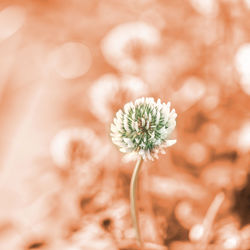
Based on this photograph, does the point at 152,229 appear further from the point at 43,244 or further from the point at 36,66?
the point at 36,66

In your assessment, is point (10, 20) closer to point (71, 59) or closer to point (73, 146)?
point (71, 59)

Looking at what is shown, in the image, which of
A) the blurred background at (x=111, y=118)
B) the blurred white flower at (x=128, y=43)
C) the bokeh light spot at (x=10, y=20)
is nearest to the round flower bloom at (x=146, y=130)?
the blurred background at (x=111, y=118)

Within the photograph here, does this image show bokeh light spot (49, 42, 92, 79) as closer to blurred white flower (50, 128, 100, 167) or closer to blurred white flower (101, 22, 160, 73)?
blurred white flower (101, 22, 160, 73)

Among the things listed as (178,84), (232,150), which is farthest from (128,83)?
(232,150)

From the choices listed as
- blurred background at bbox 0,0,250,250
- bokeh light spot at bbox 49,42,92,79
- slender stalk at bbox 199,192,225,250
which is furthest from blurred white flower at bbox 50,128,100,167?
slender stalk at bbox 199,192,225,250

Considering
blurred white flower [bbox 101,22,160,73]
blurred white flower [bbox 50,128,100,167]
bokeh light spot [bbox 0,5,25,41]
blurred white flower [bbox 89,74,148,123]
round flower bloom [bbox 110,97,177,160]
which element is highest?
bokeh light spot [bbox 0,5,25,41]

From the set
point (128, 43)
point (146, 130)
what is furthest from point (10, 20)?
point (146, 130)
